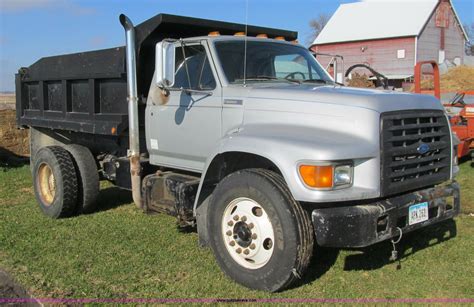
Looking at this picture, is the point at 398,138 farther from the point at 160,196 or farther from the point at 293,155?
the point at 160,196

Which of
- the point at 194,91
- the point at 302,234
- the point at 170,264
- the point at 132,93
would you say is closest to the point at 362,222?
the point at 302,234

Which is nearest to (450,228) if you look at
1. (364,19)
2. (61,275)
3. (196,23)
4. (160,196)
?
(160,196)

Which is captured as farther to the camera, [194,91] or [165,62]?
[194,91]

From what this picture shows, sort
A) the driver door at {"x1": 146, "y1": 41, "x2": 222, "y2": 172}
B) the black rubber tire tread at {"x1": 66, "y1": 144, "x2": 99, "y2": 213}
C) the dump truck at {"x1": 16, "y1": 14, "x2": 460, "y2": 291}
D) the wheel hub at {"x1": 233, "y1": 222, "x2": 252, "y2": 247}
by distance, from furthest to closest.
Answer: the black rubber tire tread at {"x1": 66, "y1": 144, "x2": 99, "y2": 213} < the driver door at {"x1": 146, "y1": 41, "x2": 222, "y2": 172} < the wheel hub at {"x1": 233, "y1": 222, "x2": 252, "y2": 247} < the dump truck at {"x1": 16, "y1": 14, "x2": 460, "y2": 291}

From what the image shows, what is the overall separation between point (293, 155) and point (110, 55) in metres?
3.34

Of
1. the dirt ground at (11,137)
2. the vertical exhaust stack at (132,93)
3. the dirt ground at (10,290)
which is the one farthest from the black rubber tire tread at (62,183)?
the dirt ground at (11,137)

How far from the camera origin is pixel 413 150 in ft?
14.1

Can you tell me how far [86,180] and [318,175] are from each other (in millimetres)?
4064

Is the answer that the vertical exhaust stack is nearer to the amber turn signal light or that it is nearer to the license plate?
the amber turn signal light

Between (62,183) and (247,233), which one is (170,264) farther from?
(62,183)

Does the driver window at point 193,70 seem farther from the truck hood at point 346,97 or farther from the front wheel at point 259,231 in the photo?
the front wheel at point 259,231

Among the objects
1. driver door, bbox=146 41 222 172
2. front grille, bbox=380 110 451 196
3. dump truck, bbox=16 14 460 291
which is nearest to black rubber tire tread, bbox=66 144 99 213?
dump truck, bbox=16 14 460 291

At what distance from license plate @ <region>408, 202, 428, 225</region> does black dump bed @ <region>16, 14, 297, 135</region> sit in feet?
10.9

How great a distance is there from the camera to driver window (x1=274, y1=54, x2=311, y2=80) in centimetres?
558
